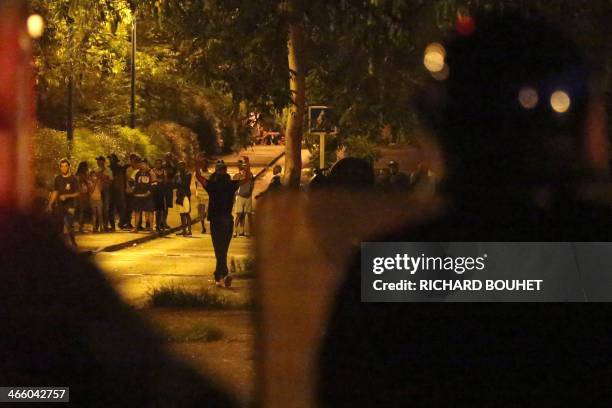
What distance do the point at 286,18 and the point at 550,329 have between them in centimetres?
685

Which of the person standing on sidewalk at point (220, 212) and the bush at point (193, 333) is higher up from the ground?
the person standing on sidewalk at point (220, 212)

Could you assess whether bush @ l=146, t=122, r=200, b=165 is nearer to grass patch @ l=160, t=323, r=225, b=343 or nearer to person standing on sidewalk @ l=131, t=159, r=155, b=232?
person standing on sidewalk @ l=131, t=159, r=155, b=232

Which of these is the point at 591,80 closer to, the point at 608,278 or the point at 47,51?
the point at 608,278

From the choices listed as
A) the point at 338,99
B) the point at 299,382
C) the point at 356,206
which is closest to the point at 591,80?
the point at 356,206

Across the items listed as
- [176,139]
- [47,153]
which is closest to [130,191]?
[47,153]

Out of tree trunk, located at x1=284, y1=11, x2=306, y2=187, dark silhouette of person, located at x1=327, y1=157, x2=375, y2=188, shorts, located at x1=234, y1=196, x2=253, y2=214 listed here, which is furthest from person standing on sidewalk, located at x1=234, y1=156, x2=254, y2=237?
dark silhouette of person, located at x1=327, y1=157, x2=375, y2=188

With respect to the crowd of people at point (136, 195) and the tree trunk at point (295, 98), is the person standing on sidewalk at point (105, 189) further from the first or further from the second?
the tree trunk at point (295, 98)

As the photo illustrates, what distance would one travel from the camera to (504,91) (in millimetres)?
2461

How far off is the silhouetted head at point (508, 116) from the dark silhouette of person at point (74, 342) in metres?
3.50

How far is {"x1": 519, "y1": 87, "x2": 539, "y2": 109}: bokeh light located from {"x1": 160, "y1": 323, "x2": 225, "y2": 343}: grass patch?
6.01 metres

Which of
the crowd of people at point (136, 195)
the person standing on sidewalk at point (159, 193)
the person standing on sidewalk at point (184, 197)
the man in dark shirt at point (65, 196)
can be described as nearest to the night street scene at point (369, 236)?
the man in dark shirt at point (65, 196)

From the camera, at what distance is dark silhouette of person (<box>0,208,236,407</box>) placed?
580 centimetres

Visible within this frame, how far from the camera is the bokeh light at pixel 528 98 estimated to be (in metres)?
2.43

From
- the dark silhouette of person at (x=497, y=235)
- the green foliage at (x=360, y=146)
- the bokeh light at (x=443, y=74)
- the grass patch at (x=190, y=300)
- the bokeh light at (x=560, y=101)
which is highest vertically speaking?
the green foliage at (x=360, y=146)
